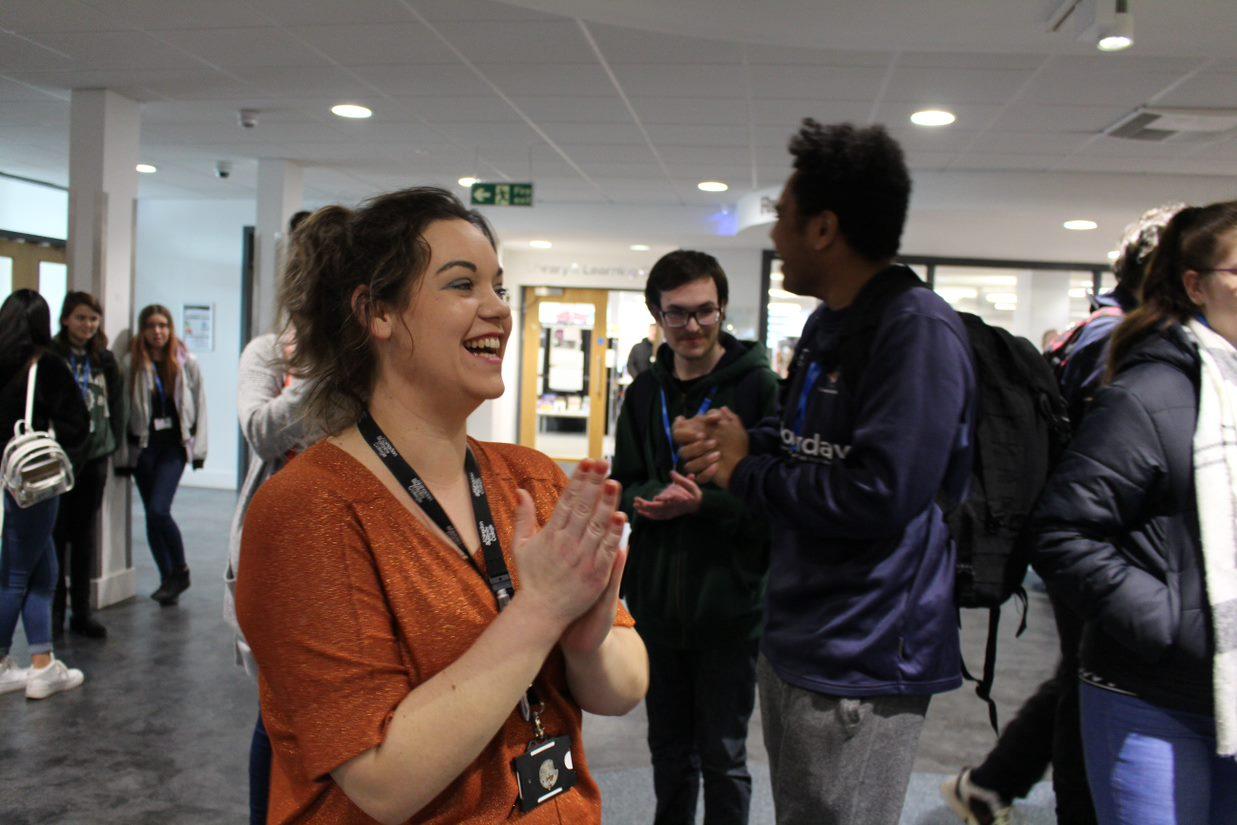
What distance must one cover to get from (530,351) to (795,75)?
9426mm

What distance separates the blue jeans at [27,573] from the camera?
404cm

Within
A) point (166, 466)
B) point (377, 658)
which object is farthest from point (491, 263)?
point (166, 466)

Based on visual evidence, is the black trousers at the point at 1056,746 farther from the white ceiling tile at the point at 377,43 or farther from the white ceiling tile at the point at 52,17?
the white ceiling tile at the point at 52,17

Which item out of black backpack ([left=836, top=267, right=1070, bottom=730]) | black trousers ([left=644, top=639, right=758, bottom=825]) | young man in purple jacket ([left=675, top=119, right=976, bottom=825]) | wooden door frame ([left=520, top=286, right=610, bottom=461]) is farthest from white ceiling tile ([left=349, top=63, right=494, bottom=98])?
wooden door frame ([left=520, top=286, right=610, bottom=461])

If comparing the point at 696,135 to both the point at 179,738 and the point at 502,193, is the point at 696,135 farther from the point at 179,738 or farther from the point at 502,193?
the point at 179,738

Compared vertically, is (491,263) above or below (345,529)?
above

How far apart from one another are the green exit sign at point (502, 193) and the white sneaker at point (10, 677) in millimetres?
4787

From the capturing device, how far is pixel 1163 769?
1.62 meters

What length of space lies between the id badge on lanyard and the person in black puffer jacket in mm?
956

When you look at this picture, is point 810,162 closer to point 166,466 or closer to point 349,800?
point 349,800

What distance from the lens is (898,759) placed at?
5.33 feet

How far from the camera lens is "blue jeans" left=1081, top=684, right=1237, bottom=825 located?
1615 millimetres

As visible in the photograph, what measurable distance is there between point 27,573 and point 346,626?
12.6 ft

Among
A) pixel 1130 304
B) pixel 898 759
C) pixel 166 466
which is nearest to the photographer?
pixel 898 759
